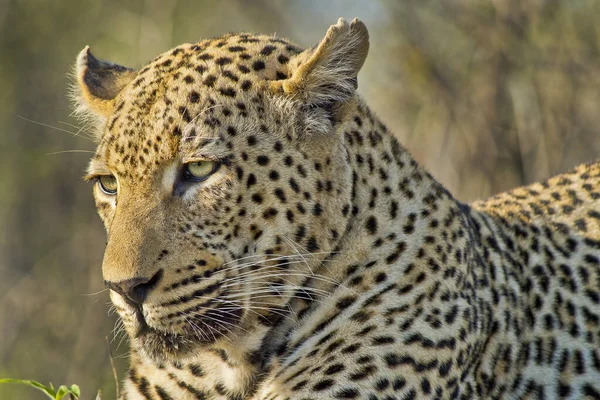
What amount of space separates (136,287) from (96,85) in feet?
5.94

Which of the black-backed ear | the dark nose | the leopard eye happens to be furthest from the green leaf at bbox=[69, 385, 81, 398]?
the black-backed ear

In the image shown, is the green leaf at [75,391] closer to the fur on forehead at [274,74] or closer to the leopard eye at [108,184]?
the leopard eye at [108,184]

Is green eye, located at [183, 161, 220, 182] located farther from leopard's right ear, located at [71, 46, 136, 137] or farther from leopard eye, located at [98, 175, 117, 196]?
leopard's right ear, located at [71, 46, 136, 137]

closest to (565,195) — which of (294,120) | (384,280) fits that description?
(384,280)

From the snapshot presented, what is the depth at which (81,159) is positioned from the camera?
19703mm

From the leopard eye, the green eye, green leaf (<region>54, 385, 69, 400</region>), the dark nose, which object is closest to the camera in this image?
the dark nose

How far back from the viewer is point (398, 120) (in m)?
14.5

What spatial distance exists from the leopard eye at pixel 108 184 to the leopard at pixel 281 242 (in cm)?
1

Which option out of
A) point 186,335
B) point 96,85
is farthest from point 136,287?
point 96,85

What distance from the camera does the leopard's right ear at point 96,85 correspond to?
650cm

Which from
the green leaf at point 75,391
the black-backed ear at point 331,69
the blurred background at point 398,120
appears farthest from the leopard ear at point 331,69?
the blurred background at point 398,120

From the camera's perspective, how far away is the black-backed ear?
573 centimetres

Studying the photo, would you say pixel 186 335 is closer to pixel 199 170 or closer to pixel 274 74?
pixel 199 170

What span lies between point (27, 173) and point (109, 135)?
14923mm
